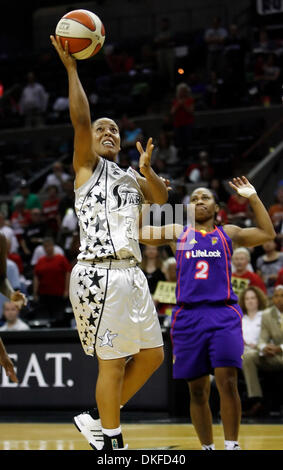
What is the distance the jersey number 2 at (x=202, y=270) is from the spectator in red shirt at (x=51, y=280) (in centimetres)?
743

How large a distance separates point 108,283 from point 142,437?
A: 125 inches

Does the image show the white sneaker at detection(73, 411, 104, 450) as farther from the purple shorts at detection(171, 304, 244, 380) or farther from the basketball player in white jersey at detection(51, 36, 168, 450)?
the purple shorts at detection(171, 304, 244, 380)

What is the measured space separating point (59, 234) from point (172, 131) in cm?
419

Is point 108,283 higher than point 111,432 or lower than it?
higher

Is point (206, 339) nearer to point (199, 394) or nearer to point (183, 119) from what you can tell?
point (199, 394)

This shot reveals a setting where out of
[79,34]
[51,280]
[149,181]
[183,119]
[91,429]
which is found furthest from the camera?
[183,119]

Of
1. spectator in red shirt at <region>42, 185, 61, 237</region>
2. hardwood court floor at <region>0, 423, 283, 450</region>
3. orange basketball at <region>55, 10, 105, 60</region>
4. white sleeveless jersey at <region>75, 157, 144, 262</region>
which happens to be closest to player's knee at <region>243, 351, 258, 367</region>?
hardwood court floor at <region>0, 423, 283, 450</region>

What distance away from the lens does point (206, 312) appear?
21.2 ft

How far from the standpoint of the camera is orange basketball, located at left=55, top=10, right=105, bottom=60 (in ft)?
18.6

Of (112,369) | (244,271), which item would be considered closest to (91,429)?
(112,369)

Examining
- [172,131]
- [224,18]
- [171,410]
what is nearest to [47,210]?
[172,131]

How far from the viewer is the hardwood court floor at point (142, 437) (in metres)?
7.56

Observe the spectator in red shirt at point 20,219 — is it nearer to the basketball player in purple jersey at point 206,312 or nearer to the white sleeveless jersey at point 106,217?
the basketball player in purple jersey at point 206,312

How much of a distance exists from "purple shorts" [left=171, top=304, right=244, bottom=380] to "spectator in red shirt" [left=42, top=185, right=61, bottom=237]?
391 inches
